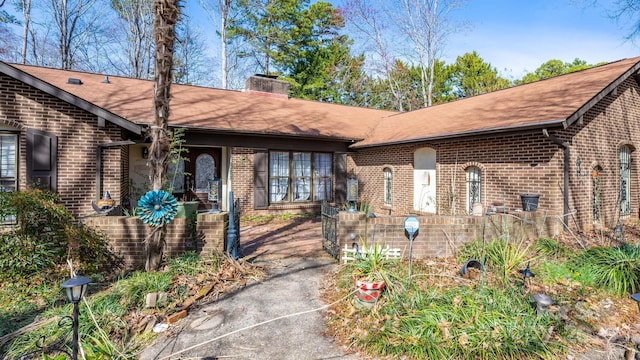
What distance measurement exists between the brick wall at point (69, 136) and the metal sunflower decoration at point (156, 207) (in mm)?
3857

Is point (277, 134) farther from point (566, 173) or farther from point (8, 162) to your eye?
point (566, 173)

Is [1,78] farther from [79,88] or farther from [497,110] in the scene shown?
[497,110]

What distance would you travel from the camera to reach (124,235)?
5.62m

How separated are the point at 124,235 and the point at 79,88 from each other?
770 centimetres

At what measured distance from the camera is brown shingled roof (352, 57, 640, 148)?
7.76 m

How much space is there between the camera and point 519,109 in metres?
9.00

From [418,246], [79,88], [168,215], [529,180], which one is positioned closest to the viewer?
[168,215]

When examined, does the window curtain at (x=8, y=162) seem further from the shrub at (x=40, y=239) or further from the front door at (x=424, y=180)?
the front door at (x=424, y=180)

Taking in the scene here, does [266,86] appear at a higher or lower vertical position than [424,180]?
higher

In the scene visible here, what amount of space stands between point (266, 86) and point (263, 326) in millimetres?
13229

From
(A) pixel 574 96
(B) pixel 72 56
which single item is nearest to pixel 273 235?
(A) pixel 574 96

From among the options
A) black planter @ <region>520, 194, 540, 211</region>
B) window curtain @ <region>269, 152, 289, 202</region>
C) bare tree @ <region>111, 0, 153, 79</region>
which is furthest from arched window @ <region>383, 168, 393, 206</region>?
bare tree @ <region>111, 0, 153, 79</region>

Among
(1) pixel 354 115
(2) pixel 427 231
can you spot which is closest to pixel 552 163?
(2) pixel 427 231

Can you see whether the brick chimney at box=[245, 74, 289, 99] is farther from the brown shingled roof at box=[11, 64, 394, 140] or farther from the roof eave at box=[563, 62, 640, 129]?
the roof eave at box=[563, 62, 640, 129]
